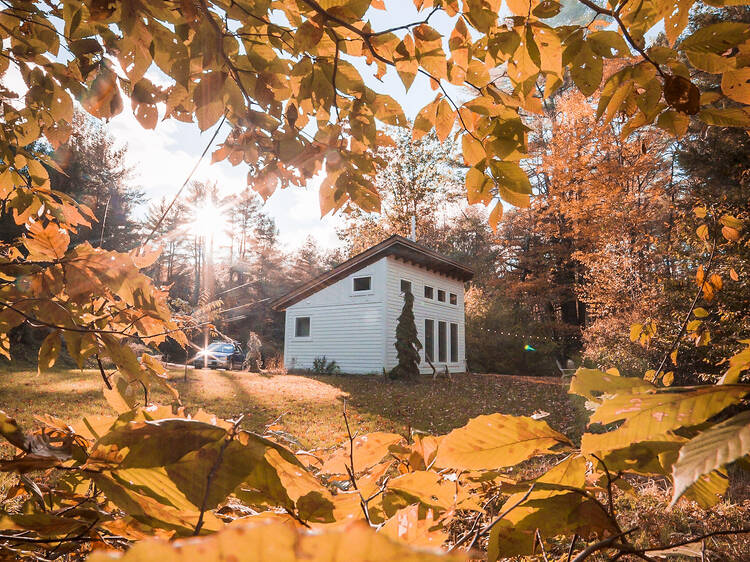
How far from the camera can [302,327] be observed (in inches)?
739

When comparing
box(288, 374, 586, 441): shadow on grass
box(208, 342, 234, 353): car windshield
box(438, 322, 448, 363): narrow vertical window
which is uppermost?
box(438, 322, 448, 363): narrow vertical window

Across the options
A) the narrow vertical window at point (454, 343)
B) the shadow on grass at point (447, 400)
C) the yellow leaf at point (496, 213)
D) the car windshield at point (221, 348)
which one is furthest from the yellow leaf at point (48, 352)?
the car windshield at point (221, 348)

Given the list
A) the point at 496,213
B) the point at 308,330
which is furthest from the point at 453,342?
the point at 496,213

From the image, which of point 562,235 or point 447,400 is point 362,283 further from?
point 562,235

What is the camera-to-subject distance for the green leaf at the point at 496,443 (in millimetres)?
635

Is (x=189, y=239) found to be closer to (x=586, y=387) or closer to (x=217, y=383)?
(x=217, y=383)

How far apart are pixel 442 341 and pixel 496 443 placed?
1917cm

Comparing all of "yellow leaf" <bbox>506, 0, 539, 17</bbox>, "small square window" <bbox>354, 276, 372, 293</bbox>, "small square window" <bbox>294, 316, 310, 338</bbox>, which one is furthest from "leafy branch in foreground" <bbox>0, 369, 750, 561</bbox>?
"small square window" <bbox>294, 316, 310, 338</bbox>

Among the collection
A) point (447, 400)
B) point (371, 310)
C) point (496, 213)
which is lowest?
point (447, 400)

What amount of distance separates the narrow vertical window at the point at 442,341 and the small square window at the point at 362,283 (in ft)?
14.7

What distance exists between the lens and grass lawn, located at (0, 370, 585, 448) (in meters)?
8.05

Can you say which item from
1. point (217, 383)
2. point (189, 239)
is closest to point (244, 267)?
point (189, 239)

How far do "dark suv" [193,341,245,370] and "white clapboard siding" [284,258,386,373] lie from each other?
696 centimetres

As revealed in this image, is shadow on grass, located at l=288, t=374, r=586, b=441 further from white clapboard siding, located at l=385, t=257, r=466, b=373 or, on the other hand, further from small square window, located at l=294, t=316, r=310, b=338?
small square window, located at l=294, t=316, r=310, b=338
